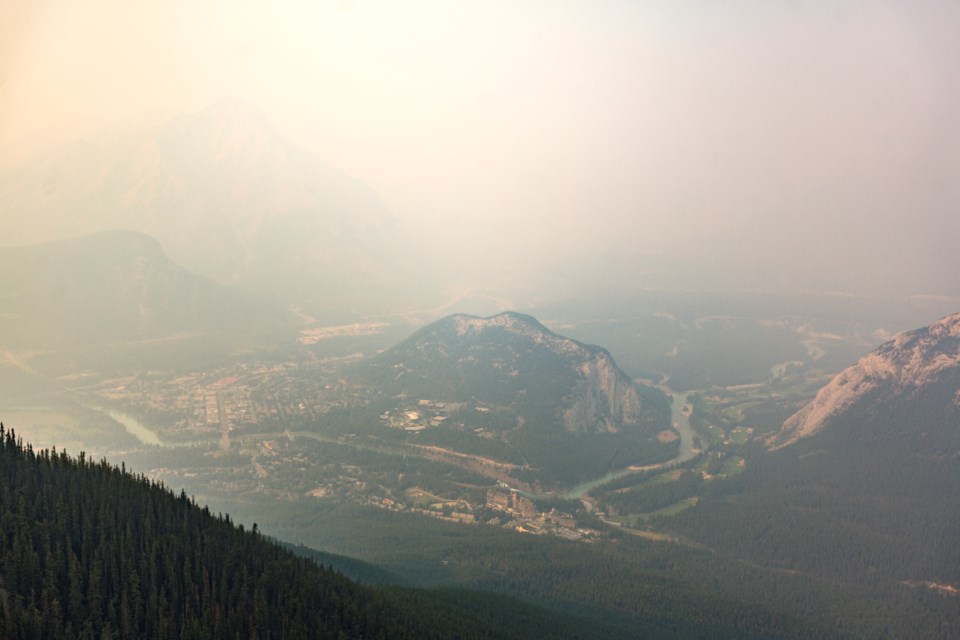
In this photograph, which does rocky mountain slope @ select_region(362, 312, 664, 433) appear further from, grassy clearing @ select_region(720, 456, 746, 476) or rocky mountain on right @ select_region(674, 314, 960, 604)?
rocky mountain on right @ select_region(674, 314, 960, 604)

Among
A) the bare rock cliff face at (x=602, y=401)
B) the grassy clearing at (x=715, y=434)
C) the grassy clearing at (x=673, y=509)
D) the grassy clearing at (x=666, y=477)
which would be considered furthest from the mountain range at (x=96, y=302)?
the grassy clearing at (x=673, y=509)

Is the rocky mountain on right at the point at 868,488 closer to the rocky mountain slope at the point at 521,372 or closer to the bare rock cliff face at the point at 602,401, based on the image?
the bare rock cliff face at the point at 602,401

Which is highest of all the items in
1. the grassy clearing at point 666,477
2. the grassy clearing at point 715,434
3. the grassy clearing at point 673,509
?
the grassy clearing at point 715,434

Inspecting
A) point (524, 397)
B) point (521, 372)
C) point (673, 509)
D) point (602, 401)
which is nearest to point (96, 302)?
point (521, 372)

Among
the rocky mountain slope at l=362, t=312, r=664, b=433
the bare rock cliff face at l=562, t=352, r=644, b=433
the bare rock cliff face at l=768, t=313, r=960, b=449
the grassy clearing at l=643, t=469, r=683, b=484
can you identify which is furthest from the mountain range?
the bare rock cliff face at l=768, t=313, r=960, b=449

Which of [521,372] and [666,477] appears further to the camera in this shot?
[521,372]

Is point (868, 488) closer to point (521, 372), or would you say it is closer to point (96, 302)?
point (521, 372)

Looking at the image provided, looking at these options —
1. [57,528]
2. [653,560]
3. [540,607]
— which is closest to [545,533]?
[653,560]
